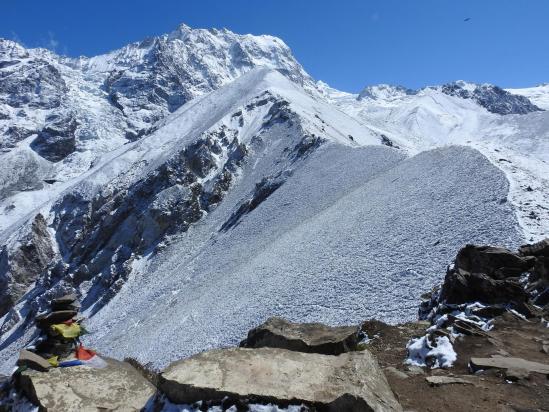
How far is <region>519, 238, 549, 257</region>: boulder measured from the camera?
1559cm

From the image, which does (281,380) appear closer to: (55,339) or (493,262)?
(55,339)

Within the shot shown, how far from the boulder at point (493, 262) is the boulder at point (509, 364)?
5019 mm

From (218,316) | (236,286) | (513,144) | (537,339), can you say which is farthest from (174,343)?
(513,144)

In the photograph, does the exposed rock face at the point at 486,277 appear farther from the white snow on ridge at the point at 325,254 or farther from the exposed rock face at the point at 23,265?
the exposed rock face at the point at 23,265

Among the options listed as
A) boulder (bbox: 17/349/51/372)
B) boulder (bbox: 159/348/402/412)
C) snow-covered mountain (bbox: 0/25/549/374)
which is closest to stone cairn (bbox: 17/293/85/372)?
boulder (bbox: 17/349/51/372)

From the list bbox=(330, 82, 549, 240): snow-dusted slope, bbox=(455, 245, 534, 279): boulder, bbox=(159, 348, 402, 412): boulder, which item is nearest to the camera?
bbox=(159, 348, 402, 412): boulder

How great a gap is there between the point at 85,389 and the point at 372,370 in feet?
17.1

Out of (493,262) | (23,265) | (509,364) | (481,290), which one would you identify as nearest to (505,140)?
(23,265)

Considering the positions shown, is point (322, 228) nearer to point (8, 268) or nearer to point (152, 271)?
point (152, 271)

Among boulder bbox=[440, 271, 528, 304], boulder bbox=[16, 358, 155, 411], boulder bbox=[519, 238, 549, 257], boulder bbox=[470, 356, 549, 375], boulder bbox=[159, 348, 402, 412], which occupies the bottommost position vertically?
boulder bbox=[16, 358, 155, 411]

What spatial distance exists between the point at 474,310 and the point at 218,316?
16.9 metres

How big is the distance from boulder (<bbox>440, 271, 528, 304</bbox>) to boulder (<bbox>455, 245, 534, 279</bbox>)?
71 cm

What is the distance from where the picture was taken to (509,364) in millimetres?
10273

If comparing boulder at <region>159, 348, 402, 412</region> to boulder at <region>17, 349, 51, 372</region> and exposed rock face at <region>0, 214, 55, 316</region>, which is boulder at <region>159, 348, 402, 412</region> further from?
exposed rock face at <region>0, 214, 55, 316</region>
